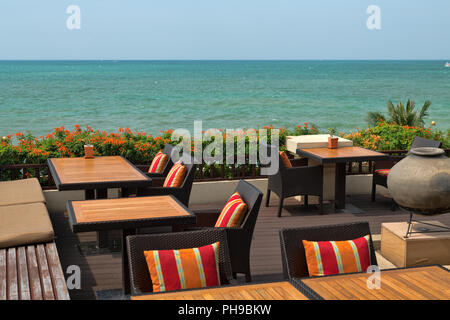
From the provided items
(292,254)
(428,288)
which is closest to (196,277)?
(292,254)

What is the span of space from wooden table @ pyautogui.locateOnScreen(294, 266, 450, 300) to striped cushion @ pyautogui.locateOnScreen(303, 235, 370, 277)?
0.91 ft

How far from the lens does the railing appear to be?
6896 millimetres

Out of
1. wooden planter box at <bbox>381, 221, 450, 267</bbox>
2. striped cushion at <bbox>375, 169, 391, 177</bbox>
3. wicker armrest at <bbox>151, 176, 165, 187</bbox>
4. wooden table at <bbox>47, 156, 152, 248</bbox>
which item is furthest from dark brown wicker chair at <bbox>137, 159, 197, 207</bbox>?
striped cushion at <bbox>375, 169, 391, 177</bbox>

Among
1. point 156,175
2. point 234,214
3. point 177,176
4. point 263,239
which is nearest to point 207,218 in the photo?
point 234,214

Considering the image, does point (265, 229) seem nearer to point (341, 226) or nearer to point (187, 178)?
point (187, 178)

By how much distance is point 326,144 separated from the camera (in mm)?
7305

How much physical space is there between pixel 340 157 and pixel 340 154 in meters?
0.21

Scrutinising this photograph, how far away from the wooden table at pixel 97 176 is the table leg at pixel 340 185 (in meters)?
2.61

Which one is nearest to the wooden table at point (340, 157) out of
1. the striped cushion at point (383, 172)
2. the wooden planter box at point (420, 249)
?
the striped cushion at point (383, 172)

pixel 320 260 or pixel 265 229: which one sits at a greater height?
pixel 320 260

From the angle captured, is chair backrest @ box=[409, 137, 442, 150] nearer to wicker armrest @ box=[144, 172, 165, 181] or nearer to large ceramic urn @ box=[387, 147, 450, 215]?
large ceramic urn @ box=[387, 147, 450, 215]

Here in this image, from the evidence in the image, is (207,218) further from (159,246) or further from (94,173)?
(94,173)
